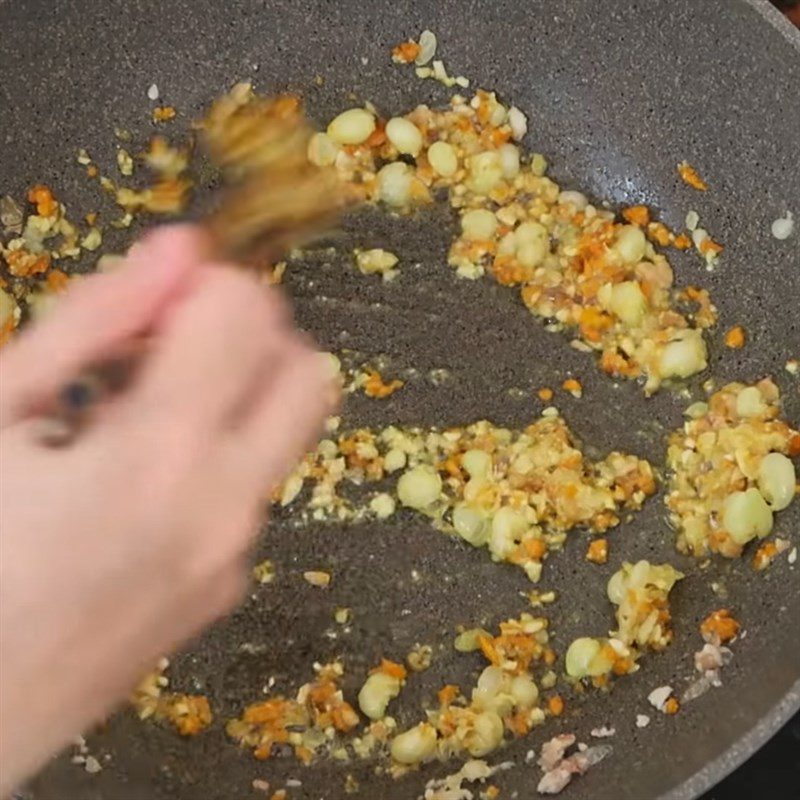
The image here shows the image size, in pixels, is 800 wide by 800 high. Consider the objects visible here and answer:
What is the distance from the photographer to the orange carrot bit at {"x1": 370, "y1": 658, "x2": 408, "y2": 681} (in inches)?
45.6

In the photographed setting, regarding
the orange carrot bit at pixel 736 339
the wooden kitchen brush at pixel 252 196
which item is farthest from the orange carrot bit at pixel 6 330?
the orange carrot bit at pixel 736 339

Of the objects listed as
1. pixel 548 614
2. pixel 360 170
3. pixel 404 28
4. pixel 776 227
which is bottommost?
pixel 548 614

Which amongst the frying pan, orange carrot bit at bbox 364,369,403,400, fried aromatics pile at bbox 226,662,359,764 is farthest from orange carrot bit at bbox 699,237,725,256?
fried aromatics pile at bbox 226,662,359,764

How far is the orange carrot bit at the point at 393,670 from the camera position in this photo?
3.80 feet

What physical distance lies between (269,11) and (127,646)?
0.88 metres

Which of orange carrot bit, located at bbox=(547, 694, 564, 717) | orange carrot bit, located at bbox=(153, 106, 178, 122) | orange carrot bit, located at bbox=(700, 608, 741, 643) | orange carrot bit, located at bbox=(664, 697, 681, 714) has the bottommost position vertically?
orange carrot bit, located at bbox=(547, 694, 564, 717)

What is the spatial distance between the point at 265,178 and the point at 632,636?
538 millimetres

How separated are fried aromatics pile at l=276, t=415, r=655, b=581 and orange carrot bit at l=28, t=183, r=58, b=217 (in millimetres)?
392

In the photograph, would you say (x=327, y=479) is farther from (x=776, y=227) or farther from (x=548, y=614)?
(x=776, y=227)

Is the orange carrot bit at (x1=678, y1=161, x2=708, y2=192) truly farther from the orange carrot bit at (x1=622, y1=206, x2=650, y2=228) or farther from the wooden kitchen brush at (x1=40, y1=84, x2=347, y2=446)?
the wooden kitchen brush at (x1=40, y1=84, x2=347, y2=446)

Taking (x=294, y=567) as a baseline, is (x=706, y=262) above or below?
above

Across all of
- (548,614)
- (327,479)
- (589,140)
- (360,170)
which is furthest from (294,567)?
(589,140)

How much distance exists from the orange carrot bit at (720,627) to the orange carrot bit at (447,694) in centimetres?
23

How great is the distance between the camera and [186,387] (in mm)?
699
